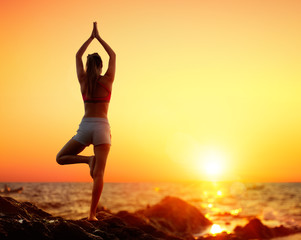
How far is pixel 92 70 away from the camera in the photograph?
6.38m

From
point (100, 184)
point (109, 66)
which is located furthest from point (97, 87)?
point (100, 184)

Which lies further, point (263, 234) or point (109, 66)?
point (263, 234)

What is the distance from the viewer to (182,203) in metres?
24.2

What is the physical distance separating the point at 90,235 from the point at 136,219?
5.41m

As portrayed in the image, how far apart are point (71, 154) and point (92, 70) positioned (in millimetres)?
1759

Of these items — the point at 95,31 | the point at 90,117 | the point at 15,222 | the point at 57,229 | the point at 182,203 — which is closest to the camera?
the point at 15,222

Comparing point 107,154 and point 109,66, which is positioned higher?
point 109,66

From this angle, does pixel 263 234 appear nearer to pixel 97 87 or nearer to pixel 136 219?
pixel 136 219

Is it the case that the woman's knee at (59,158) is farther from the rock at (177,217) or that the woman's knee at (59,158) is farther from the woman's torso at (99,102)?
the rock at (177,217)

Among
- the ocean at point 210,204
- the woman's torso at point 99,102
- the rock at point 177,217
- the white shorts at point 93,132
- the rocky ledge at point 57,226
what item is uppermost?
the woman's torso at point 99,102

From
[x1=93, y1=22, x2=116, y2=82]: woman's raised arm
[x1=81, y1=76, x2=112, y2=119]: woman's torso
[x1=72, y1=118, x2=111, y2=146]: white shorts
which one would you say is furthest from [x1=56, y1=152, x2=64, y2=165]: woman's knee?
[x1=93, y1=22, x2=116, y2=82]: woman's raised arm

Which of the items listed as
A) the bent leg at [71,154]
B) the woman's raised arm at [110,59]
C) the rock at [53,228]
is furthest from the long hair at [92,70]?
the rock at [53,228]

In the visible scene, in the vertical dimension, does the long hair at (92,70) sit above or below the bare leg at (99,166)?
above

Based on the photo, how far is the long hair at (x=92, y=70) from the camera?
20.7 feet
